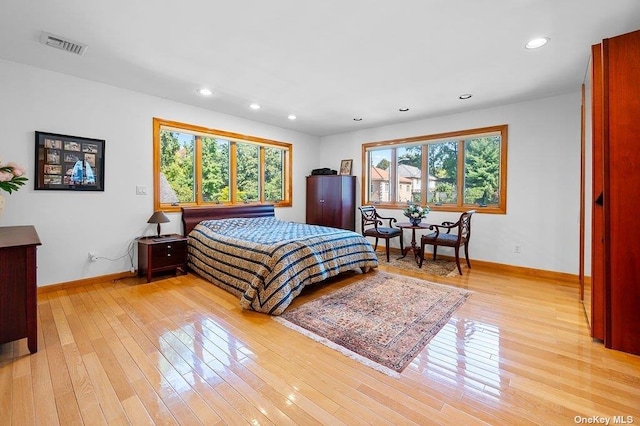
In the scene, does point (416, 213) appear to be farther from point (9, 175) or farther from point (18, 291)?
point (9, 175)

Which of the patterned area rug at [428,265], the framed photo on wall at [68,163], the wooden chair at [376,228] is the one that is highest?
the framed photo on wall at [68,163]

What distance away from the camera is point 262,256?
2.96 meters

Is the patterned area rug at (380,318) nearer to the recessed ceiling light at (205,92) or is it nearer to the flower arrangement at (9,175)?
the flower arrangement at (9,175)

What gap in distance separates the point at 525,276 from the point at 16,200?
248 inches

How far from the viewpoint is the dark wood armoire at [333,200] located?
18.8 ft

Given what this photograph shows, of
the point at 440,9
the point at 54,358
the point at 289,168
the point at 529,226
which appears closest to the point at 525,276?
the point at 529,226

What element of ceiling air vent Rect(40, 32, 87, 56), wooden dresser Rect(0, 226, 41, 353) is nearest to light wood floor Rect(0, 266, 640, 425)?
wooden dresser Rect(0, 226, 41, 353)

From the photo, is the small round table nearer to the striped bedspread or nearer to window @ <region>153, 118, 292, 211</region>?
the striped bedspread

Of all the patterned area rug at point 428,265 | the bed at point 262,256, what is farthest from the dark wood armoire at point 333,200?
the bed at point 262,256

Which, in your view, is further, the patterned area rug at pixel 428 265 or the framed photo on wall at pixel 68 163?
the patterned area rug at pixel 428 265

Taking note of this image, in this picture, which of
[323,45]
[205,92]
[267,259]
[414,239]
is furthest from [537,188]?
[205,92]

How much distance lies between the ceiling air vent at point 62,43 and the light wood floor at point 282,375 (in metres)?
2.47

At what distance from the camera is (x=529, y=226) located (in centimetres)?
407

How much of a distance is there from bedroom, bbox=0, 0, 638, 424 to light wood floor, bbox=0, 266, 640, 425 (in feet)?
3.38
